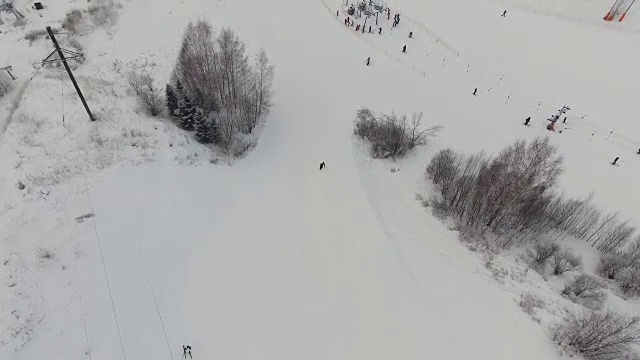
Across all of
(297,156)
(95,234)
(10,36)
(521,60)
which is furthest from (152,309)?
(521,60)

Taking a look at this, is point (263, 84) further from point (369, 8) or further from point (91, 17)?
point (91, 17)

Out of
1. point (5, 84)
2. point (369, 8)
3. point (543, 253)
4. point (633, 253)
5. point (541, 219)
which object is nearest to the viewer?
point (633, 253)

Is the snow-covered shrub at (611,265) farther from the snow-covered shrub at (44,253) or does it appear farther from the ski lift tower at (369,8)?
the ski lift tower at (369,8)

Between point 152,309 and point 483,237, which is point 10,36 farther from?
point 483,237

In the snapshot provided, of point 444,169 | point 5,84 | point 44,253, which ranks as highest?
point 444,169

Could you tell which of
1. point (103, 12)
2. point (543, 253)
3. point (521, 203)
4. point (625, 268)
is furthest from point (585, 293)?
point (103, 12)

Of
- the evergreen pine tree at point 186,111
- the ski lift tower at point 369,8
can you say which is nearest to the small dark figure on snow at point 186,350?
the evergreen pine tree at point 186,111

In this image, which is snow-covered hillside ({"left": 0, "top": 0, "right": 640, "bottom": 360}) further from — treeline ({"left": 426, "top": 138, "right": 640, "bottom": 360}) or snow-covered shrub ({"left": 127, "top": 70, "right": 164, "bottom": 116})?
treeline ({"left": 426, "top": 138, "right": 640, "bottom": 360})
